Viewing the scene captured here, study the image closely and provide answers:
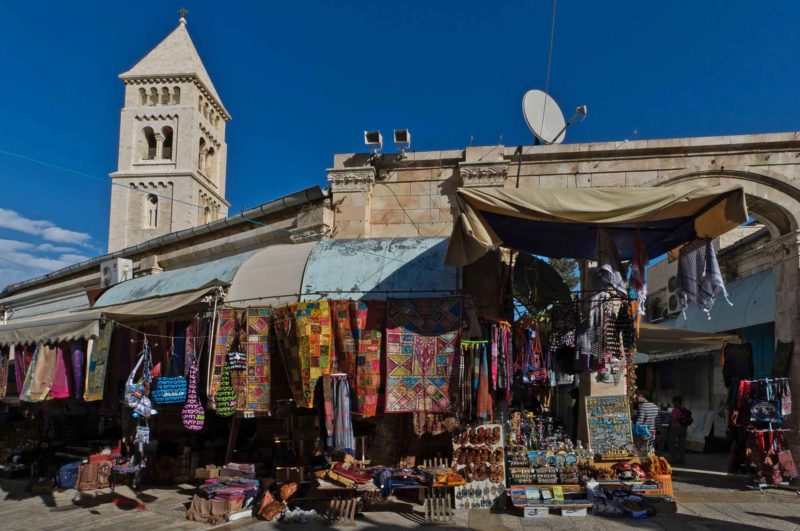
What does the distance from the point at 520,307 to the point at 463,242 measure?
257 centimetres

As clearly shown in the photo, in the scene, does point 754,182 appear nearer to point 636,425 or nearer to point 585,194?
point 636,425

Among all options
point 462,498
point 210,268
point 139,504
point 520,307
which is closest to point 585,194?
point 520,307

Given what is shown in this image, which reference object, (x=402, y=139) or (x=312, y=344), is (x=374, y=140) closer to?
(x=402, y=139)

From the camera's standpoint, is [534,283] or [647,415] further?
[647,415]

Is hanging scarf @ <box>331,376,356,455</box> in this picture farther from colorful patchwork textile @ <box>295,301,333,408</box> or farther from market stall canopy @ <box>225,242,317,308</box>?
market stall canopy @ <box>225,242,317,308</box>

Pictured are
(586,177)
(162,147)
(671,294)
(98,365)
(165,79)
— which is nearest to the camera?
(98,365)

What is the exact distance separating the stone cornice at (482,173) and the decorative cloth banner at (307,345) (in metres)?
4.25

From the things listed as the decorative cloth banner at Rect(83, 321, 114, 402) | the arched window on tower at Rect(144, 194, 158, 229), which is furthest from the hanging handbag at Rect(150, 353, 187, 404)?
the arched window on tower at Rect(144, 194, 158, 229)

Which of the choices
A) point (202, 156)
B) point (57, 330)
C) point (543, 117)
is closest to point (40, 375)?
point (57, 330)

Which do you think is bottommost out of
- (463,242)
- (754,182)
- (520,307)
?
(520,307)

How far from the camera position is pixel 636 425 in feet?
33.9

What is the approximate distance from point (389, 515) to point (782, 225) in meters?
7.94

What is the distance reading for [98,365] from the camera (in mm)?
8297

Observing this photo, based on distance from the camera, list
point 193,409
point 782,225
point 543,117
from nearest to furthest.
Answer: point 193,409, point 782,225, point 543,117
